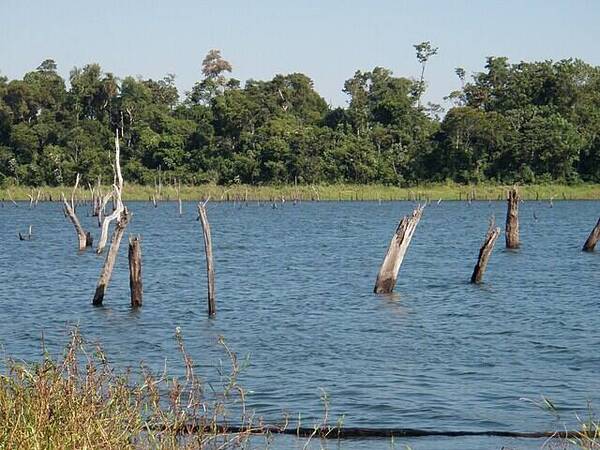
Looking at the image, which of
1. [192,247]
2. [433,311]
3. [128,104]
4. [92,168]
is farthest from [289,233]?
[128,104]

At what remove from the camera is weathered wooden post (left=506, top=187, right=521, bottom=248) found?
34.6 metres

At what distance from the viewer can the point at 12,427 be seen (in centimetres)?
732

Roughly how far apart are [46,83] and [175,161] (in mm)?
17026

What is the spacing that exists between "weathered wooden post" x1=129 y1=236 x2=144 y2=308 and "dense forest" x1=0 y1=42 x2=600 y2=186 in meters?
70.1

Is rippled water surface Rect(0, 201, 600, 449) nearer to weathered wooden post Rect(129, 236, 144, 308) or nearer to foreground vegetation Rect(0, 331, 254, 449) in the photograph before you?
weathered wooden post Rect(129, 236, 144, 308)

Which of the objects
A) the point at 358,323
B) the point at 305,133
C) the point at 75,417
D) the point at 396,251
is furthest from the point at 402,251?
the point at 305,133

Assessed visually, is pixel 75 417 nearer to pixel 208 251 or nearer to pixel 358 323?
pixel 208 251

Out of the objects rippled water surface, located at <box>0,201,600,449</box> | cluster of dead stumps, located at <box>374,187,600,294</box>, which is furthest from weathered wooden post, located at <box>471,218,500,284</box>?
rippled water surface, located at <box>0,201,600,449</box>

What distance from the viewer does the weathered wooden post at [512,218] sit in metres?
34.6

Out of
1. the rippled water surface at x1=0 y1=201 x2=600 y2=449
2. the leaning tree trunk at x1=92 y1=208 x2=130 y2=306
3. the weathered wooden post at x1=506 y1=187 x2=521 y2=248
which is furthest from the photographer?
the weathered wooden post at x1=506 y1=187 x2=521 y2=248

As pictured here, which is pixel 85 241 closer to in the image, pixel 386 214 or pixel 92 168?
pixel 386 214

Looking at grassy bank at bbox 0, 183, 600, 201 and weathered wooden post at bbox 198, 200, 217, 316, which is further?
grassy bank at bbox 0, 183, 600, 201

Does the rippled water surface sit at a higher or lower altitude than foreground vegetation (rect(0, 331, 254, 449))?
lower

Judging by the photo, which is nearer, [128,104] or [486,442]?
[486,442]
